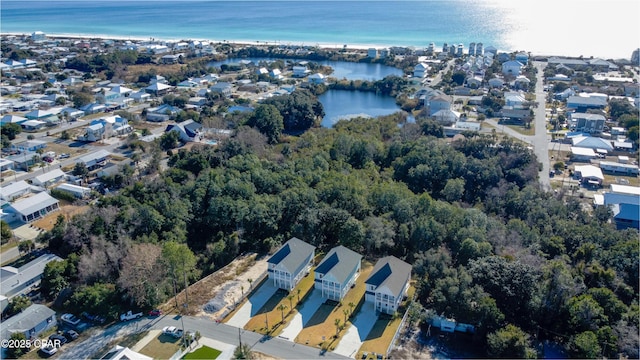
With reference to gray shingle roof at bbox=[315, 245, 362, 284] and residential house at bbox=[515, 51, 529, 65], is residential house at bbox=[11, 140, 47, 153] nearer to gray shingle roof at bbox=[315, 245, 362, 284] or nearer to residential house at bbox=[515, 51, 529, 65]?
gray shingle roof at bbox=[315, 245, 362, 284]

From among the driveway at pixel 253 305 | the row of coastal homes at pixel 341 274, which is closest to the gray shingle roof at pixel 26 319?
the driveway at pixel 253 305

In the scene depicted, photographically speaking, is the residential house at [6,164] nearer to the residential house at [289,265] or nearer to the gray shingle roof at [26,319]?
the gray shingle roof at [26,319]

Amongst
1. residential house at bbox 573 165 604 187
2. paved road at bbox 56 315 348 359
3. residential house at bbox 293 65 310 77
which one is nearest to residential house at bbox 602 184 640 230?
residential house at bbox 573 165 604 187

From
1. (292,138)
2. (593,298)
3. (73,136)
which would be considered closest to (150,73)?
(73,136)

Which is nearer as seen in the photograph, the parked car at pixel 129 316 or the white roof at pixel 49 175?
the parked car at pixel 129 316

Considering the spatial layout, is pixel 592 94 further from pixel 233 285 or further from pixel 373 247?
pixel 233 285
